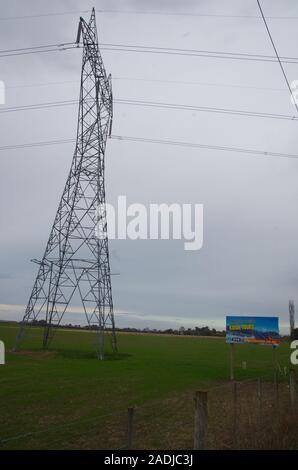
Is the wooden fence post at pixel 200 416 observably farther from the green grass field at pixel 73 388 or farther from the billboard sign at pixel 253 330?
the billboard sign at pixel 253 330

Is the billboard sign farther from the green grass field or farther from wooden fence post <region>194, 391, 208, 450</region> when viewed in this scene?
wooden fence post <region>194, 391, 208, 450</region>

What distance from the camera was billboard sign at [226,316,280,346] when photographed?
23.2 meters

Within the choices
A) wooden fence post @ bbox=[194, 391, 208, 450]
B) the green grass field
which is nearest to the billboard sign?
the green grass field

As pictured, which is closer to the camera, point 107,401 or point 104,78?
point 107,401

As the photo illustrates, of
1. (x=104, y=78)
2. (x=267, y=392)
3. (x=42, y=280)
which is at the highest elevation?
(x=104, y=78)

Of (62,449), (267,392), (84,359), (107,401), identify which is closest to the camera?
(62,449)

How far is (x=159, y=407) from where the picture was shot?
13945 mm

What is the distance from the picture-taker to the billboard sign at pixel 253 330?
23203 mm

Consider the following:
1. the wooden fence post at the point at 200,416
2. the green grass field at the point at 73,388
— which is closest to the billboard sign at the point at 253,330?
the green grass field at the point at 73,388

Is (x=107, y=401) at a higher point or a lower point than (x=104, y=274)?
lower
